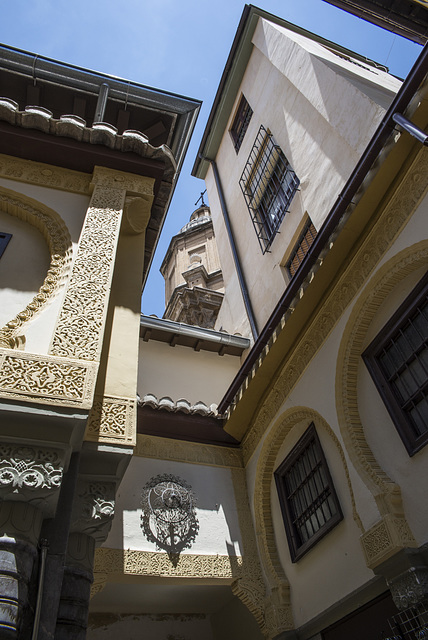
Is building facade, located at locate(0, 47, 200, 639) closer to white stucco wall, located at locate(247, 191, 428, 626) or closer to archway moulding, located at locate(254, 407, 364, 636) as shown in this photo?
white stucco wall, located at locate(247, 191, 428, 626)

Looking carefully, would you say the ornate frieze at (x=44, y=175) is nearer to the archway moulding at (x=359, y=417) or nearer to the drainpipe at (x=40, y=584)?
the archway moulding at (x=359, y=417)

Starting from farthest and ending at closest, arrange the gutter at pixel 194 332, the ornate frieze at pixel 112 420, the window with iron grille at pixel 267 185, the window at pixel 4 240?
the window with iron grille at pixel 267 185 → the gutter at pixel 194 332 → the window at pixel 4 240 → the ornate frieze at pixel 112 420

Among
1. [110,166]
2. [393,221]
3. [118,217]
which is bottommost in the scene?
[393,221]

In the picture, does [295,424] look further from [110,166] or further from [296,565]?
[110,166]

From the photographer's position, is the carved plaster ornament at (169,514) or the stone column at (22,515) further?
the carved plaster ornament at (169,514)

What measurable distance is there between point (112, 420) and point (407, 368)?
9.35ft

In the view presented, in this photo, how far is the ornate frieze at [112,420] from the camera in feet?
11.1

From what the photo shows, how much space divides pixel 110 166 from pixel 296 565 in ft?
17.3

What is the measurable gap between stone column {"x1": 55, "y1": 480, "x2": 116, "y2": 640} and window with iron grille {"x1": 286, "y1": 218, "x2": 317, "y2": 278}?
5.48m

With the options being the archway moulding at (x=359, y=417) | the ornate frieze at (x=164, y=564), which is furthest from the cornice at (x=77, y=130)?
the ornate frieze at (x=164, y=564)

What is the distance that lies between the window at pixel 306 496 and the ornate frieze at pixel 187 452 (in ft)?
3.13

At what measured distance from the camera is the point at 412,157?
454cm

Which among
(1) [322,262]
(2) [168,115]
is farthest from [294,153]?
(1) [322,262]

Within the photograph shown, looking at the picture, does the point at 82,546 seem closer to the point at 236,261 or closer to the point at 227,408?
the point at 227,408
